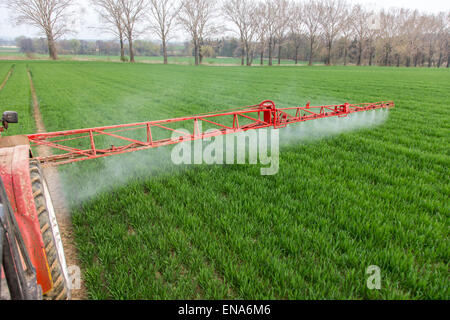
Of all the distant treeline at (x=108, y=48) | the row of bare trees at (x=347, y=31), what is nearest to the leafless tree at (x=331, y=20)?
the row of bare trees at (x=347, y=31)

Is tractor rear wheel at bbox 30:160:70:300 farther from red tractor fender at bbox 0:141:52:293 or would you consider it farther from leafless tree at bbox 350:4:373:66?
leafless tree at bbox 350:4:373:66

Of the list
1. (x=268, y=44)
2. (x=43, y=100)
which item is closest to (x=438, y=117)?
(x=43, y=100)

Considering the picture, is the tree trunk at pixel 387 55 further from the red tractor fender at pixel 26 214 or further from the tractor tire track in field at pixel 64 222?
the red tractor fender at pixel 26 214

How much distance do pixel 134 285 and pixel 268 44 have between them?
7994 centimetres

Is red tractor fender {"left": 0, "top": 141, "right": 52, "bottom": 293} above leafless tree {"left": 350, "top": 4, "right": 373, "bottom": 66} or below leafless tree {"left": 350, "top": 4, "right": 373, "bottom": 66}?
below
